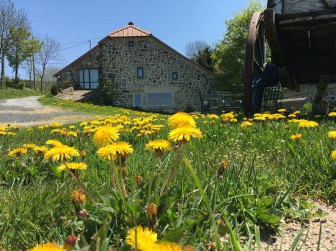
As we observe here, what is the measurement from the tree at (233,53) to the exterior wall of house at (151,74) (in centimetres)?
157

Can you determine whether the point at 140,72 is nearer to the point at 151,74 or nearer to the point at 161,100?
the point at 151,74

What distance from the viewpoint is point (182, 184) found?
162 cm

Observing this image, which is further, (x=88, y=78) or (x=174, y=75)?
(x=88, y=78)

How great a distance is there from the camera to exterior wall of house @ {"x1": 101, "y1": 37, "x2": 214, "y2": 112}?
95.2 ft

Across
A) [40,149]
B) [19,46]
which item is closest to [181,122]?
[40,149]

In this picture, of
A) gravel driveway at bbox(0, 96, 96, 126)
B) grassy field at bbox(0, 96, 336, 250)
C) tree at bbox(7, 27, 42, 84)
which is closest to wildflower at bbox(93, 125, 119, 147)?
grassy field at bbox(0, 96, 336, 250)

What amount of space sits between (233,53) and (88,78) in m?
15.0

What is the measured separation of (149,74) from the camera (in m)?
29.5

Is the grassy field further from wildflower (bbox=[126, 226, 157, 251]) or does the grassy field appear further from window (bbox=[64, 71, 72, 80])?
window (bbox=[64, 71, 72, 80])

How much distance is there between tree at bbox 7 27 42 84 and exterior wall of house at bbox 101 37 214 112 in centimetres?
1543

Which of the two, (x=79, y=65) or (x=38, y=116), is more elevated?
(x=79, y=65)

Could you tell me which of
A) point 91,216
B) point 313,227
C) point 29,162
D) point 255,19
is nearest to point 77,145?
point 29,162

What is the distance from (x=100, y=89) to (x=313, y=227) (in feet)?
94.3

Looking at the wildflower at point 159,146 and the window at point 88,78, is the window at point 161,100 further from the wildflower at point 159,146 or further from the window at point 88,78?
the wildflower at point 159,146
